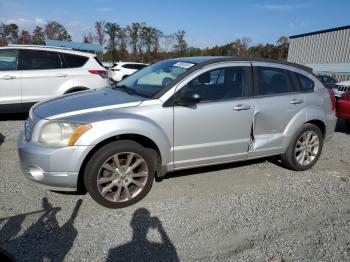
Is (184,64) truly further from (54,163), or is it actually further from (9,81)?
(9,81)

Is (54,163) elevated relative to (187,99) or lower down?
lower down

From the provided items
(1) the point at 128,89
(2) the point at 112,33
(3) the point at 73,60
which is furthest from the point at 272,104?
(2) the point at 112,33

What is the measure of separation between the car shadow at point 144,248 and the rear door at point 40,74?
4.97m

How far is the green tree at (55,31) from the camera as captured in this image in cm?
5525

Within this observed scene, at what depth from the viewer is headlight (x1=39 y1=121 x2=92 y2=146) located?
A: 11.6 feet

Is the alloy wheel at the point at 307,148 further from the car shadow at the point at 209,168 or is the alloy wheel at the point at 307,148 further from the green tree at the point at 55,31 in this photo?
the green tree at the point at 55,31

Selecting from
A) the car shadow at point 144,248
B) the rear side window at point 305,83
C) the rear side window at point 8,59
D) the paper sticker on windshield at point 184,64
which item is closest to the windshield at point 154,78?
the paper sticker on windshield at point 184,64

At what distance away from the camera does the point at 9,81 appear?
721 centimetres

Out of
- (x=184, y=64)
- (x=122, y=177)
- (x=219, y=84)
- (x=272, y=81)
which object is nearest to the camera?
(x=122, y=177)

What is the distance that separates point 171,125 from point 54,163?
137 cm

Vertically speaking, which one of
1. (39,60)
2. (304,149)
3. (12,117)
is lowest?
(12,117)

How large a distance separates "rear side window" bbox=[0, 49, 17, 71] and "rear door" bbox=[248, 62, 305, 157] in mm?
5326

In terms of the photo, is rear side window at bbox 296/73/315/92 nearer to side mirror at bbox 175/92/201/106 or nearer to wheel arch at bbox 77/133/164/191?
side mirror at bbox 175/92/201/106

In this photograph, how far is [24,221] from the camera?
11.3 feet
